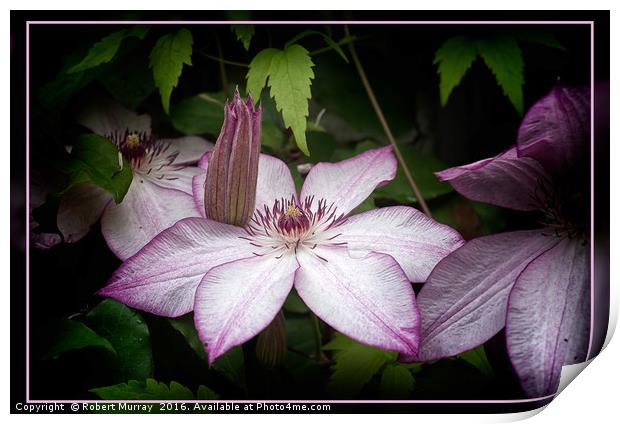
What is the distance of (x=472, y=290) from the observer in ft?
2.95

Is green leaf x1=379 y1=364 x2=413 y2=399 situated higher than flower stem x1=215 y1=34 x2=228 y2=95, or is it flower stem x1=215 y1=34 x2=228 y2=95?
flower stem x1=215 y1=34 x2=228 y2=95

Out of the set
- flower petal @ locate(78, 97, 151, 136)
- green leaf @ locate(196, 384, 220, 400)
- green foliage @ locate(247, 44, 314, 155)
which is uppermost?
green foliage @ locate(247, 44, 314, 155)

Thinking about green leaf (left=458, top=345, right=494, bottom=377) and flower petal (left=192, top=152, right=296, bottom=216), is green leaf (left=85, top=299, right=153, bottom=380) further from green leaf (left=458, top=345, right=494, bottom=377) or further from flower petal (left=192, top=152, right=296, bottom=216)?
green leaf (left=458, top=345, right=494, bottom=377)

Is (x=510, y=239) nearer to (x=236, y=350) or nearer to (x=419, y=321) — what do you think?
(x=419, y=321)

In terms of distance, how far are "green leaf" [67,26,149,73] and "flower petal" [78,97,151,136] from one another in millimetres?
43

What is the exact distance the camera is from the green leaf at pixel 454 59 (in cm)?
89

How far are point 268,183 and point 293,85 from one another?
4.3 inches

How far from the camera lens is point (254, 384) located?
3.03ft

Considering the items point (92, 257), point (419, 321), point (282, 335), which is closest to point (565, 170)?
point (419, 321)

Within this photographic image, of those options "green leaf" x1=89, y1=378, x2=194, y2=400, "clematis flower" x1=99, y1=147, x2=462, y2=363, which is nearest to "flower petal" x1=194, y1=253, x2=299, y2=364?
"clematis flower" x1=99, y1=147, x2=462, y2=363

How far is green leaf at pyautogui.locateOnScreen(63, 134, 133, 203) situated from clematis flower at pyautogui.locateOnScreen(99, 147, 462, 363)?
2.7 inches

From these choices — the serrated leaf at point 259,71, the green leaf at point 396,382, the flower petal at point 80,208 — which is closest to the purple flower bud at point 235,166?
the serrated leaf at point 259,71

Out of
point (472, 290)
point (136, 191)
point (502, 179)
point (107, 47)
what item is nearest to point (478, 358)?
point (472, 290)

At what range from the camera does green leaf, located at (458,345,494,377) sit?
0.91 meters
